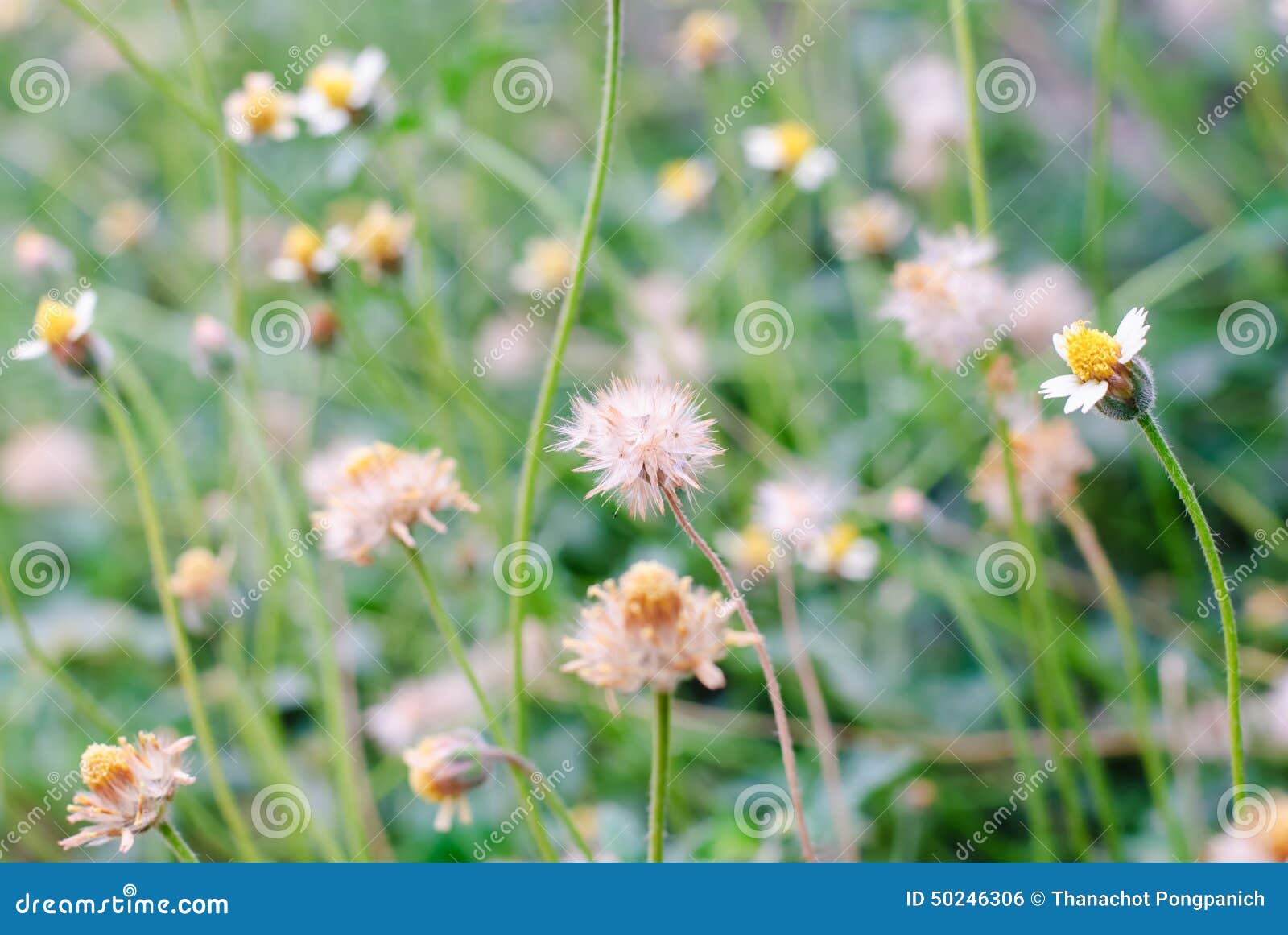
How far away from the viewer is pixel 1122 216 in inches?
71.1

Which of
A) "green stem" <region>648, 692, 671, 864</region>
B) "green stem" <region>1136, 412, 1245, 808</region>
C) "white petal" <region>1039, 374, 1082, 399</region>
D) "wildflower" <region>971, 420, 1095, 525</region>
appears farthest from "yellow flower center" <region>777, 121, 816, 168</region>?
"green stem" <region>648, 692, 671, 864</region>

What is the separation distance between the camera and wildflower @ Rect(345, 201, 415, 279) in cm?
130

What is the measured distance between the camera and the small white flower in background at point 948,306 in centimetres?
115

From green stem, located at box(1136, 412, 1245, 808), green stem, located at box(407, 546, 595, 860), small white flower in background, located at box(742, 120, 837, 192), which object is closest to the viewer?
green stem, located at box(1136, 412, 1245, 808)

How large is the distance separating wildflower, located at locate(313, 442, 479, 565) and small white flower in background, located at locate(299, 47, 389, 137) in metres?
0.47

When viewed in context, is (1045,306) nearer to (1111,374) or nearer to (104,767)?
(1111,374)

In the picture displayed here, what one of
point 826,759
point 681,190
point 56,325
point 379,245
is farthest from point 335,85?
point 826,759

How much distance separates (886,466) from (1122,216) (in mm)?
661

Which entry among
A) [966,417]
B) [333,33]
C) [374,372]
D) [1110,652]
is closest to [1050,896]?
[1110,652]

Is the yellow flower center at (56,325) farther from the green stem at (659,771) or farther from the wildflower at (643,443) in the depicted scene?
the green stem at (659,771)

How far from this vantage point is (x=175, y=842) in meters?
0.82

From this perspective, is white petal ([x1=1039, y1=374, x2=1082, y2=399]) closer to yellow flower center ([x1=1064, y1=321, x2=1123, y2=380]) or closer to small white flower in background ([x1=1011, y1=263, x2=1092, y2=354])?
yellow flower center ([x1=1064, y1=321, x2=1123, y2=380])

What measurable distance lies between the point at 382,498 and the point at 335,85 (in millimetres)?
583

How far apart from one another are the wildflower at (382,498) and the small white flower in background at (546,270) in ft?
2.50
